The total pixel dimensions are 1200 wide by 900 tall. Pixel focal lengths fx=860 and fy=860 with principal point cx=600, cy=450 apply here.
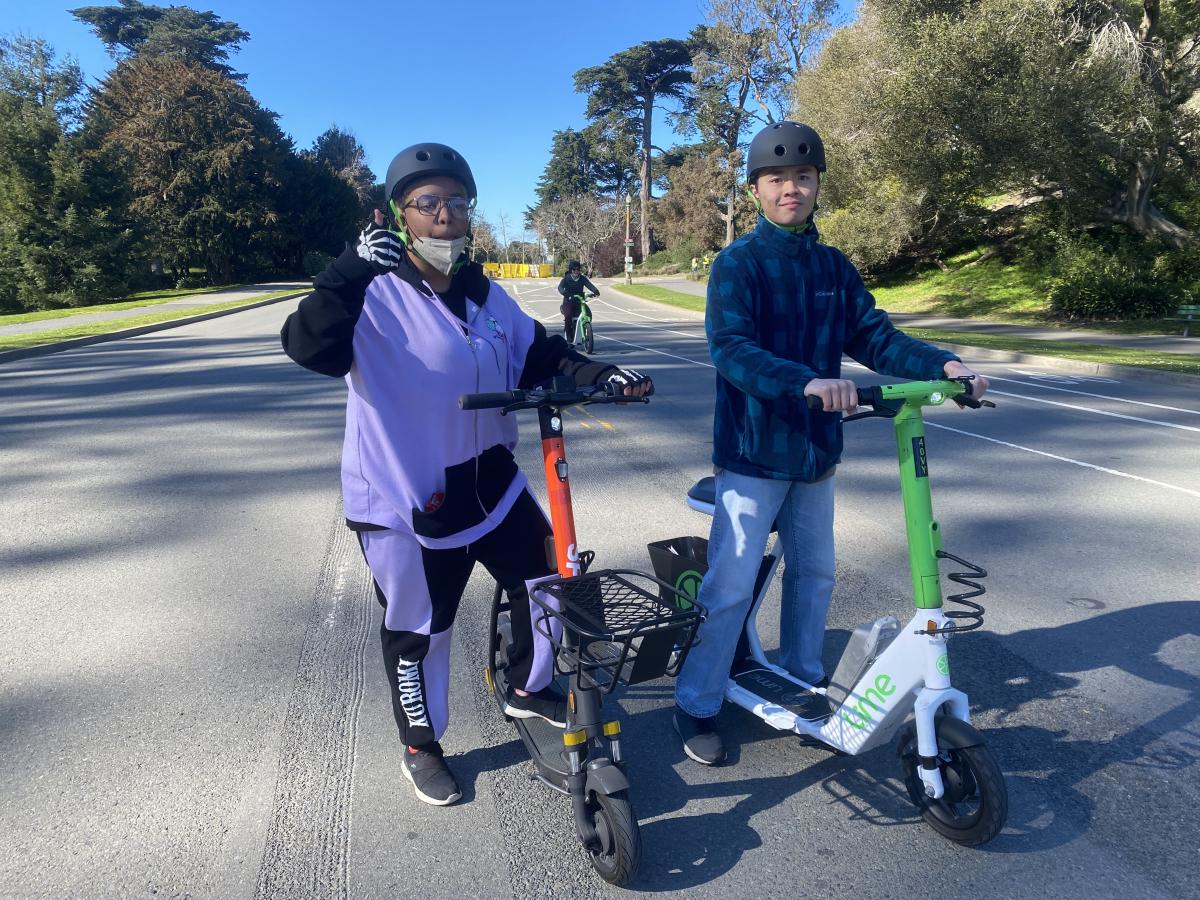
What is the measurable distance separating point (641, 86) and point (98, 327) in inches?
2196

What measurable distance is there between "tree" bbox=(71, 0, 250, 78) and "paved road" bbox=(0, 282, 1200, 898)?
236ft

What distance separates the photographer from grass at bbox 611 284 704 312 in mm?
35369

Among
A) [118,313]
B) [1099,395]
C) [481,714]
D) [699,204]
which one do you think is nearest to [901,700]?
[481,714]

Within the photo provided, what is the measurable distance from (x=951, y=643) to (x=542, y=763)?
2301mm

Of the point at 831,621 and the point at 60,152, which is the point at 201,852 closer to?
the point at 831,621

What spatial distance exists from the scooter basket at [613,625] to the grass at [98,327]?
19.1 m

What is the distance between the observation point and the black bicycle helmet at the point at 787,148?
2887 millimetres

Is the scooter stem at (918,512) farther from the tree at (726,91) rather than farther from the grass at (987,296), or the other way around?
the tree at (726,91)

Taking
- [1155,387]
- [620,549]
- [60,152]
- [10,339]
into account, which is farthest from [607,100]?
[620,549]

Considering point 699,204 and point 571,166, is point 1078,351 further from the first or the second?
point 571,166

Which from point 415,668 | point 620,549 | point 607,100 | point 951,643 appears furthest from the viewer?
point 607,100

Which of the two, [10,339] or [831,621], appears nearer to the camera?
[831,621]

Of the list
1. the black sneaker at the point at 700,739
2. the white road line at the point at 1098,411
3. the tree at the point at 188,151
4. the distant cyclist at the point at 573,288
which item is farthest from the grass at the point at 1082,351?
the tree at the point at 188,151

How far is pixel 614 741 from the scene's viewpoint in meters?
2.53
